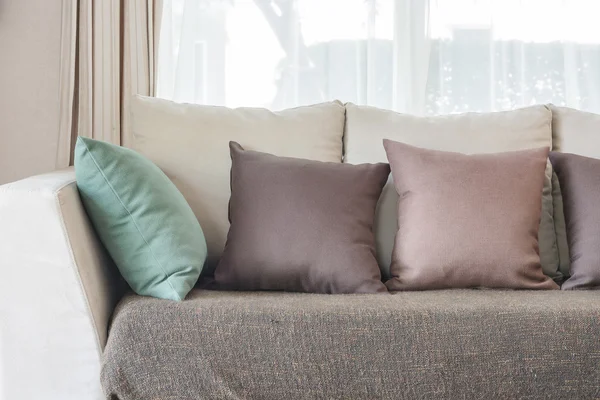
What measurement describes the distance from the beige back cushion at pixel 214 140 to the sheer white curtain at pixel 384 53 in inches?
21.4

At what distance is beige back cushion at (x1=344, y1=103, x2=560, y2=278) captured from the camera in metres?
1.97

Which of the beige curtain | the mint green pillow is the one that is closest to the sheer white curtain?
the beige curtain

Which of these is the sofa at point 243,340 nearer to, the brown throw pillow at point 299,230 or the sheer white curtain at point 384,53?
the brown throw pillow at point 299,230

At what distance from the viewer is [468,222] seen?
5.50 feet

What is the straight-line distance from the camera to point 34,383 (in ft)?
4.41

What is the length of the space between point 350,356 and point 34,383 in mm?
652

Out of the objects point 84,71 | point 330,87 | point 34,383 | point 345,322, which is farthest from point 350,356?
point 84,71

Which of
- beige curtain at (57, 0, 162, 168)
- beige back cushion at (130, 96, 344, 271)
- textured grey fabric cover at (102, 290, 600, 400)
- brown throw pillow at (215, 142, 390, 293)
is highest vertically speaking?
beige curtain at (57, 0, 162, 168)

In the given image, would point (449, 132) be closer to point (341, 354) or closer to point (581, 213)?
point (581, 213)

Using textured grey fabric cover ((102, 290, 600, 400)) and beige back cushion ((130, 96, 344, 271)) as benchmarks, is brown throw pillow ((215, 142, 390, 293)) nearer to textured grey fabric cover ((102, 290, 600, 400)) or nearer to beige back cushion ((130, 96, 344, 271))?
beige back cushion ((130, 96, 344, 271))

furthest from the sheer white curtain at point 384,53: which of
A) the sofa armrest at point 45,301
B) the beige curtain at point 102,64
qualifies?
the sofa armrest at point 45,301

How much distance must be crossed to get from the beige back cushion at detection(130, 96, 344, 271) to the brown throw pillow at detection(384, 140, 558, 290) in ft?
1.05

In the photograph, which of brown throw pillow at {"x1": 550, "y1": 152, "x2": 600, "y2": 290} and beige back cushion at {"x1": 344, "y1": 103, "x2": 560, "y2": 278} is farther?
beige back cushion at {"x1": 344, "y1": 103, "x2": 560, "y2": 278}

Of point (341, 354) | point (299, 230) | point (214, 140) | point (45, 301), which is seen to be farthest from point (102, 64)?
point (341, 354)
